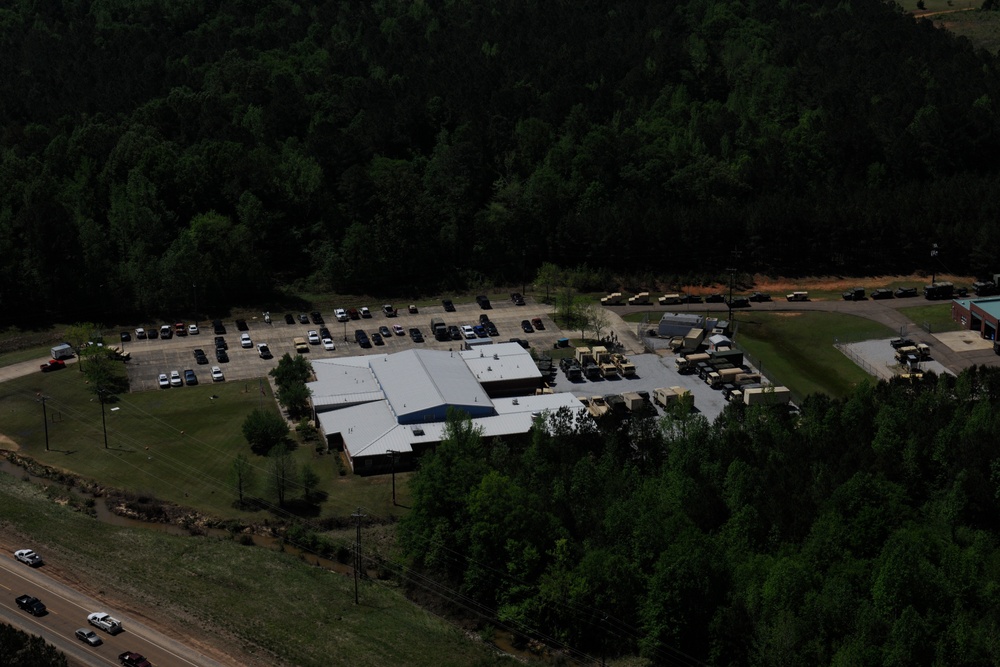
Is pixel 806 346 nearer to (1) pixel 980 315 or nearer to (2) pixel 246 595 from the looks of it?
(1) pixel 980 315

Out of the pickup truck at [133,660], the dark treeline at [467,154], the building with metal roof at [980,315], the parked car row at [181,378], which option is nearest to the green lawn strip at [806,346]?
the building with metal roof at [980,315]

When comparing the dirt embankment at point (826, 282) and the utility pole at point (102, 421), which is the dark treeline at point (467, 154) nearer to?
the dirt embankment at point (826, 282)

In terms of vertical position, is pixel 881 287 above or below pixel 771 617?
above

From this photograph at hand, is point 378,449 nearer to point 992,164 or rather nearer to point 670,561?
point 670,561

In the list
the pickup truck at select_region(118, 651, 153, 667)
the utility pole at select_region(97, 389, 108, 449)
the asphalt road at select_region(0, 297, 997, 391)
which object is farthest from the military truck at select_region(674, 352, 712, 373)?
the pickup truck at select_region(118, 651, 153, 667)

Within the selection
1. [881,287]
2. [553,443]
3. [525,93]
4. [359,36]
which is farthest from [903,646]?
[359,36]

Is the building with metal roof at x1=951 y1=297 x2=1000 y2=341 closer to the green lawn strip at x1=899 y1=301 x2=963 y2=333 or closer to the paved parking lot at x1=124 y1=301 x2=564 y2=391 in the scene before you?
the green lawn strip at x1=899 y1=301 x2=963 y2=333
